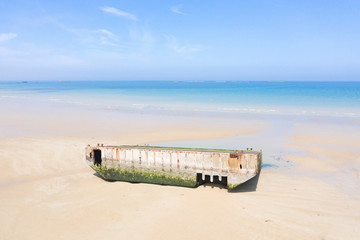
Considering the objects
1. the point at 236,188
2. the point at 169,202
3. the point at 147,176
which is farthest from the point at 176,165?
the point at 236,188

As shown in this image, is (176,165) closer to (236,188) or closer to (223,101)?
(236,188)

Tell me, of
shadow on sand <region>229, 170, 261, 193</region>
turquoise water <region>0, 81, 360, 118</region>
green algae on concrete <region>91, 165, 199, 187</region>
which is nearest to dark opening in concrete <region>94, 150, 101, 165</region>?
green algae on concrete <region>91, 165, 199, 187</region>

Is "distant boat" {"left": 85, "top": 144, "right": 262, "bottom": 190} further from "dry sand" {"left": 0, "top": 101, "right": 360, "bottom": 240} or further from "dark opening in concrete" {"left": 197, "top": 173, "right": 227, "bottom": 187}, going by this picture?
"dry sand" {"left": 0, "top": 101, "right": 360, "bottom": 240}

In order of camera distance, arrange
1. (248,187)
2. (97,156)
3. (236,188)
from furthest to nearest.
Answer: (97,156)
(248,187)
(236,188)

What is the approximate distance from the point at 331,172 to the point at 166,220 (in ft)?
28.2

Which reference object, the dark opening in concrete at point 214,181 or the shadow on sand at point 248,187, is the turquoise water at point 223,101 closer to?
the shadow on sand at point 248,187

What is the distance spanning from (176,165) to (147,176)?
1334mm

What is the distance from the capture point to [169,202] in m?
9.30

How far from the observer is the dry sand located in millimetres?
7660

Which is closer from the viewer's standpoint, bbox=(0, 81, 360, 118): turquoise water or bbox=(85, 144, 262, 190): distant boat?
bbox=(85, 144, 262, 190): distant boat

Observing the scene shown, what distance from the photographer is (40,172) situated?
1235 centimetres

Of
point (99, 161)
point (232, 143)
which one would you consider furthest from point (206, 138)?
point (99, 161)

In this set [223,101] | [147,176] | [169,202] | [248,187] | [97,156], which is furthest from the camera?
[223,101]

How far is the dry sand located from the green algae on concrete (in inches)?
11.8
